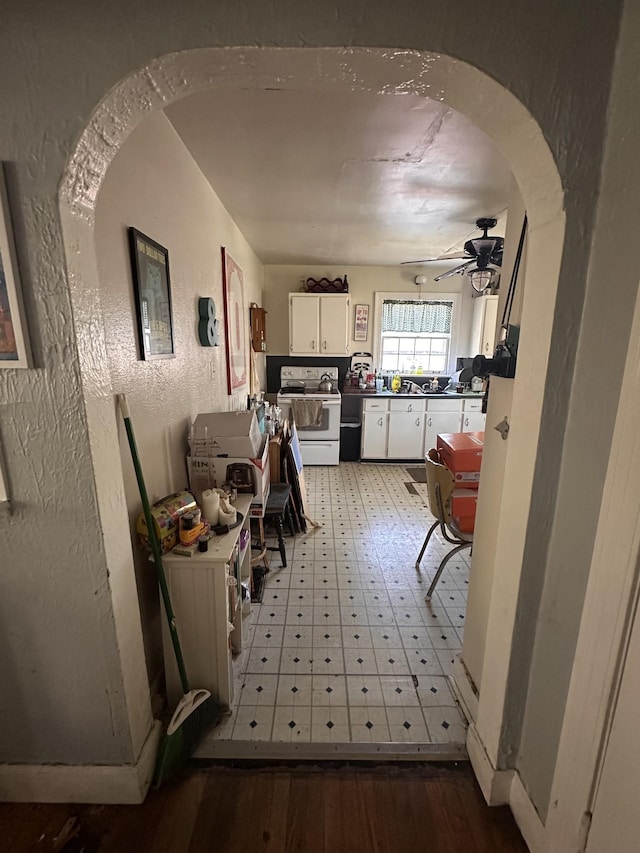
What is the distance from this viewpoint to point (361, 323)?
5133 millimetres

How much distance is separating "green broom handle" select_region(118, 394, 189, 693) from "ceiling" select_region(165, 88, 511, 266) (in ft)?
3.99

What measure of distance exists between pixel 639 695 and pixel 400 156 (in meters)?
2.19

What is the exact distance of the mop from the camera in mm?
1293

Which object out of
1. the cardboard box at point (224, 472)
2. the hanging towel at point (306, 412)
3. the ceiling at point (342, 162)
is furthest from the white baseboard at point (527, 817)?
the hanging towel at point (306, 412)

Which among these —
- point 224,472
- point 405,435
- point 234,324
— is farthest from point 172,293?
point 405,435

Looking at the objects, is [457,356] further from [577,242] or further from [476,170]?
[577,242]

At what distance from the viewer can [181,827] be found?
1220 millimetres

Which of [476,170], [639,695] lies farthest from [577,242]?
[476,170]

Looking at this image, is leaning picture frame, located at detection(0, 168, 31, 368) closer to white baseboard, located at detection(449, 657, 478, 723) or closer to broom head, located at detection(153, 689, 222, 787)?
broom head, located at detection(153, 689, 222, 787)

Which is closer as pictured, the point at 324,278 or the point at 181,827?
the point at 181,827

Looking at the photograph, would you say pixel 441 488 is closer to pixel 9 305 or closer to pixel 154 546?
pixel 154 546

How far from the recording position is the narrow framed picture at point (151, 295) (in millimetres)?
1375

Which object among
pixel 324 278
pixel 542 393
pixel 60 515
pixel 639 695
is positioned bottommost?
pixel 639 695

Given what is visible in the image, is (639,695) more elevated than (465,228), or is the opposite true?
(465,228)
